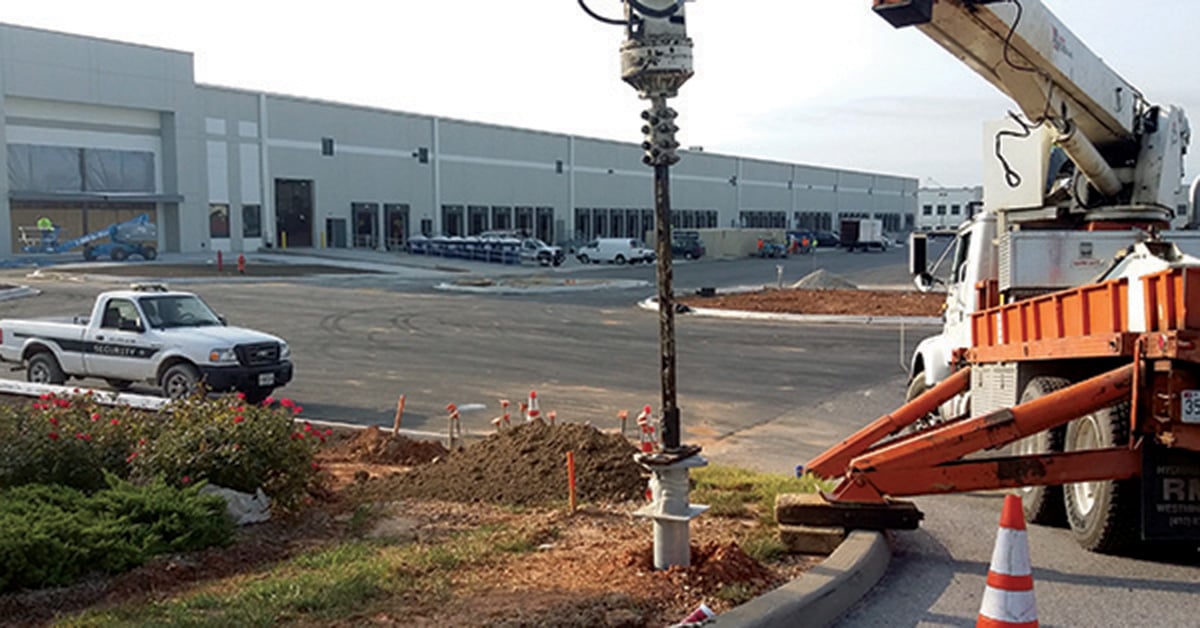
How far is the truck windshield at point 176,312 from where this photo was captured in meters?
15.3

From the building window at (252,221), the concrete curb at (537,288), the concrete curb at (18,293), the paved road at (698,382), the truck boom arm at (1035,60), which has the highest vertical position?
the building window at (252,221)

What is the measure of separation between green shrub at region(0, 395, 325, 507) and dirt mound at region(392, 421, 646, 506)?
1106mm

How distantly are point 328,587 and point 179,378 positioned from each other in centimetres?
993

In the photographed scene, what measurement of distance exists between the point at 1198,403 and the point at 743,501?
11.1 feet

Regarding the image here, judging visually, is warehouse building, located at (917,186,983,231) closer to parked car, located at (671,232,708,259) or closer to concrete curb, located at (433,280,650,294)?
parked car, located at (671,232,708,259)

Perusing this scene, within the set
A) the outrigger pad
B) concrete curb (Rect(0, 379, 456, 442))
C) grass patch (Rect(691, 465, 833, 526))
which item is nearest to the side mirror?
grass patch (Rect(691, 465, 833, 526))

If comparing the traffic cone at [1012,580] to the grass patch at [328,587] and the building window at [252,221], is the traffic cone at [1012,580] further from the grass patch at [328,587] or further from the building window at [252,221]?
the building window at [252,221]

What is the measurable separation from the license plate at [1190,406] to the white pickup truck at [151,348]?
11788 millimetres

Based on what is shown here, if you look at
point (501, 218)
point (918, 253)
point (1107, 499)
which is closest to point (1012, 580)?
point (1107, 499)

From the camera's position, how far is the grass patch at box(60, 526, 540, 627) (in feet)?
17.2

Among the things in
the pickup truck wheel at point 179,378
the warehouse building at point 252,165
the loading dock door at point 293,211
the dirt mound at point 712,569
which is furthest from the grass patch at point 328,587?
the loading dock door at point 293,211

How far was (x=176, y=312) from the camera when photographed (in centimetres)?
1562

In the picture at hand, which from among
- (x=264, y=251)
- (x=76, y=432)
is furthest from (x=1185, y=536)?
(x=264, y=251)

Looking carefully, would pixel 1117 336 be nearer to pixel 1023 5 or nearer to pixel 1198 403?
pixel 1198 403
